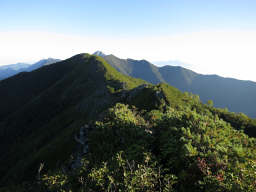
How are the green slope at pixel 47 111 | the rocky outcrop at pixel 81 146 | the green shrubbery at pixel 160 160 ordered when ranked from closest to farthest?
the green shrubbery at pixel 160 160
the rocky outcrop at pixel 81 146
the green slope at pixel 47 111

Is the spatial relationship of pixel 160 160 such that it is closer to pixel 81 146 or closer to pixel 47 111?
pixel 81 146

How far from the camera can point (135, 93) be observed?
4903 centimetres

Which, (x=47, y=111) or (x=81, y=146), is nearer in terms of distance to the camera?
(x=81, y=146)

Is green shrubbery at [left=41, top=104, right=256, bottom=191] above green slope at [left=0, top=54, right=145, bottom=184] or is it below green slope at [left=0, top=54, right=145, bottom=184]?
above

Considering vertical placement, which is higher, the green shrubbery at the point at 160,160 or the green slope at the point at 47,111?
the green shrubbery at the point at 160,160

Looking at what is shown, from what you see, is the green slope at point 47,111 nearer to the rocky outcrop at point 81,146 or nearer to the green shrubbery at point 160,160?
the rocky outcrop at point 81,146

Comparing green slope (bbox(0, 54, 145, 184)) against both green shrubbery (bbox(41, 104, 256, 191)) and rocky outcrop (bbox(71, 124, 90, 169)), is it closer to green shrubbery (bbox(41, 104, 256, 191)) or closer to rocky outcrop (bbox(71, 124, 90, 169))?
rocky outcrop (bbox(71, 124, 90, 169))

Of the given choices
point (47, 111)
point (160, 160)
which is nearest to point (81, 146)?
point (160, 160)

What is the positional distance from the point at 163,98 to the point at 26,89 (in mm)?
143102

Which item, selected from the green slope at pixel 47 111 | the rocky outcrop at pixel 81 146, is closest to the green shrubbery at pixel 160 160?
the rocky outcrop at pixel 81 146

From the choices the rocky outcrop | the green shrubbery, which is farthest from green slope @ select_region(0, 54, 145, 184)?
the green shrubbery

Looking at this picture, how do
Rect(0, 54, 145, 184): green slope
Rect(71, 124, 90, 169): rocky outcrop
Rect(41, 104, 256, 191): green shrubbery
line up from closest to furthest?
Rect(41, 104, 256, 191): green shrubbery
Rect(71, 124, 90, 169): rocky outcrop
Rect(0, 54, 145, 184): green slope

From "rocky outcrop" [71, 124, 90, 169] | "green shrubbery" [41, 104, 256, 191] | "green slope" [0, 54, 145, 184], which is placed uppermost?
"green shrubbery" [41, 104, 256, 191]

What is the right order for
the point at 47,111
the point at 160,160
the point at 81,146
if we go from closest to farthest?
1. the point at 160,160
2. the point at 81,146
3. the point at 47,111
